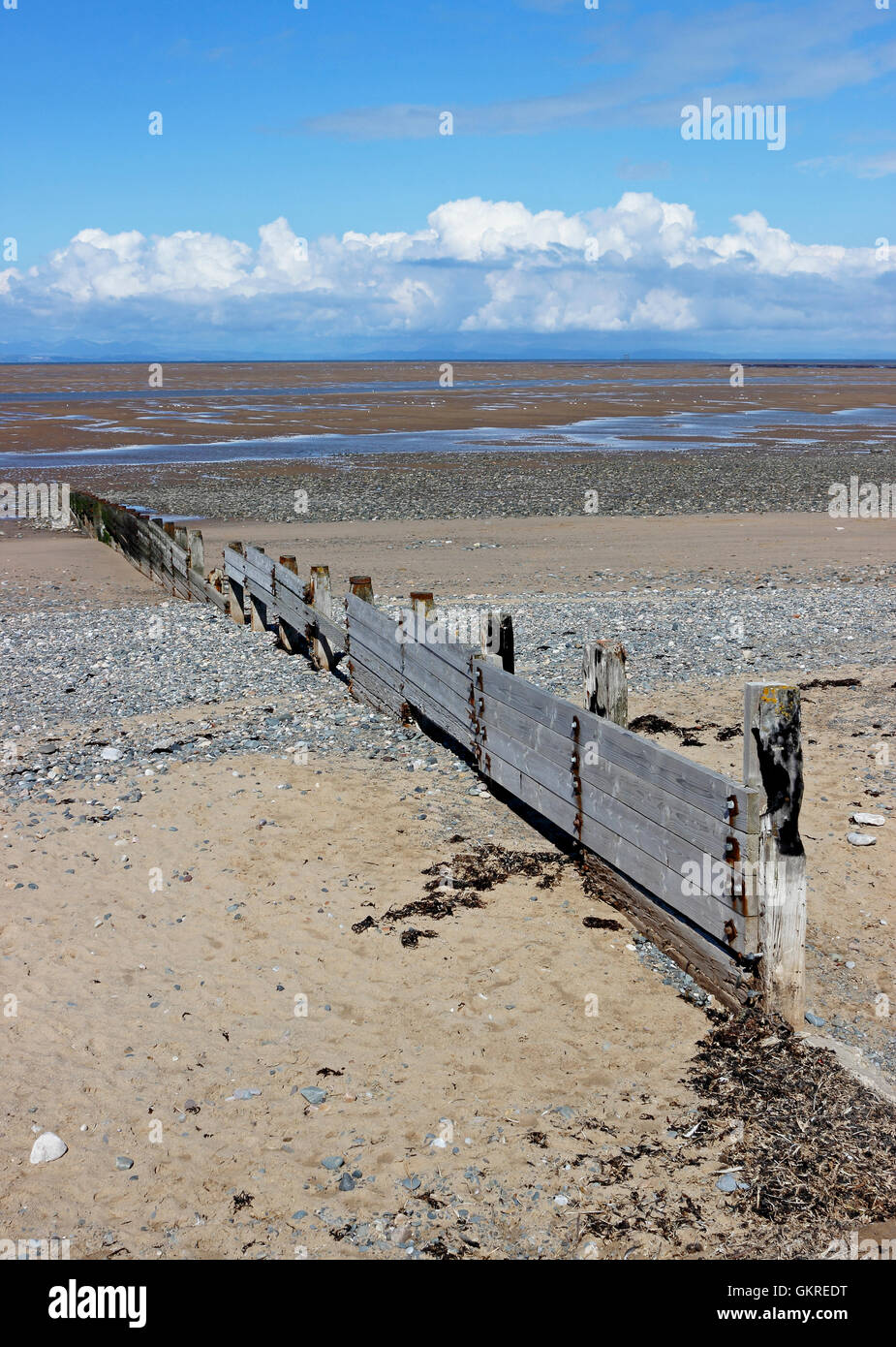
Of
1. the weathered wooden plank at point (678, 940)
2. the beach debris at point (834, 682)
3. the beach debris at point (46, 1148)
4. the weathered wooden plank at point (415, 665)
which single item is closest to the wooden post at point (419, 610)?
the weathered wooden plank at point (415, 665)

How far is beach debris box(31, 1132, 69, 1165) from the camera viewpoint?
4.58 meters

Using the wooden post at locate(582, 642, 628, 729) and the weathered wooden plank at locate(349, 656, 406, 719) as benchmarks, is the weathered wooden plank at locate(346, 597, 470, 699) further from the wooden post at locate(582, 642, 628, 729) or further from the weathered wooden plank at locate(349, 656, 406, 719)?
the wooden post at locate(582, 642, 628, 729)

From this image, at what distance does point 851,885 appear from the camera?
22.0 feet

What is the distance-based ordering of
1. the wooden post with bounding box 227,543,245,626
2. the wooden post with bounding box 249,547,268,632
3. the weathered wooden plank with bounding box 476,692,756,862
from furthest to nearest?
the wooden post with bounding box 227,543,245,626 < the wooden post with bounding box 249,547,268,632 < the weathered wooden plank with bounding box 476,692,756,862

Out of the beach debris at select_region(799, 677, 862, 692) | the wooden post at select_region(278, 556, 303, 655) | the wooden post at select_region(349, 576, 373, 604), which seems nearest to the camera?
the beach debris at select_region(799, 677, 862, 692)

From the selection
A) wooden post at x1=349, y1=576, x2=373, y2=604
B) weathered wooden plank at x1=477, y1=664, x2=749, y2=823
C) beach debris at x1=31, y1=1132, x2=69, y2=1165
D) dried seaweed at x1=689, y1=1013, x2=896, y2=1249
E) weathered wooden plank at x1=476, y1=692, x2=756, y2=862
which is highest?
wooden post at x1=349, y1=576, x2=373, y2=604

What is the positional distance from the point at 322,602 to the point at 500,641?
14.4 ft

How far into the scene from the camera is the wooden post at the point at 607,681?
6484 mm

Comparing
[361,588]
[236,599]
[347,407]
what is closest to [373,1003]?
[361,588]

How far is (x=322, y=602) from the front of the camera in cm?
1210

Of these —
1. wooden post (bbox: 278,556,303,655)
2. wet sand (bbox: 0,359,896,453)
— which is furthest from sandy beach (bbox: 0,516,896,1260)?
wet sand (bbox: 0,359,896,453)

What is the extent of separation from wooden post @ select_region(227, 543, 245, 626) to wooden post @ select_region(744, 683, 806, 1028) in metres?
11.7
